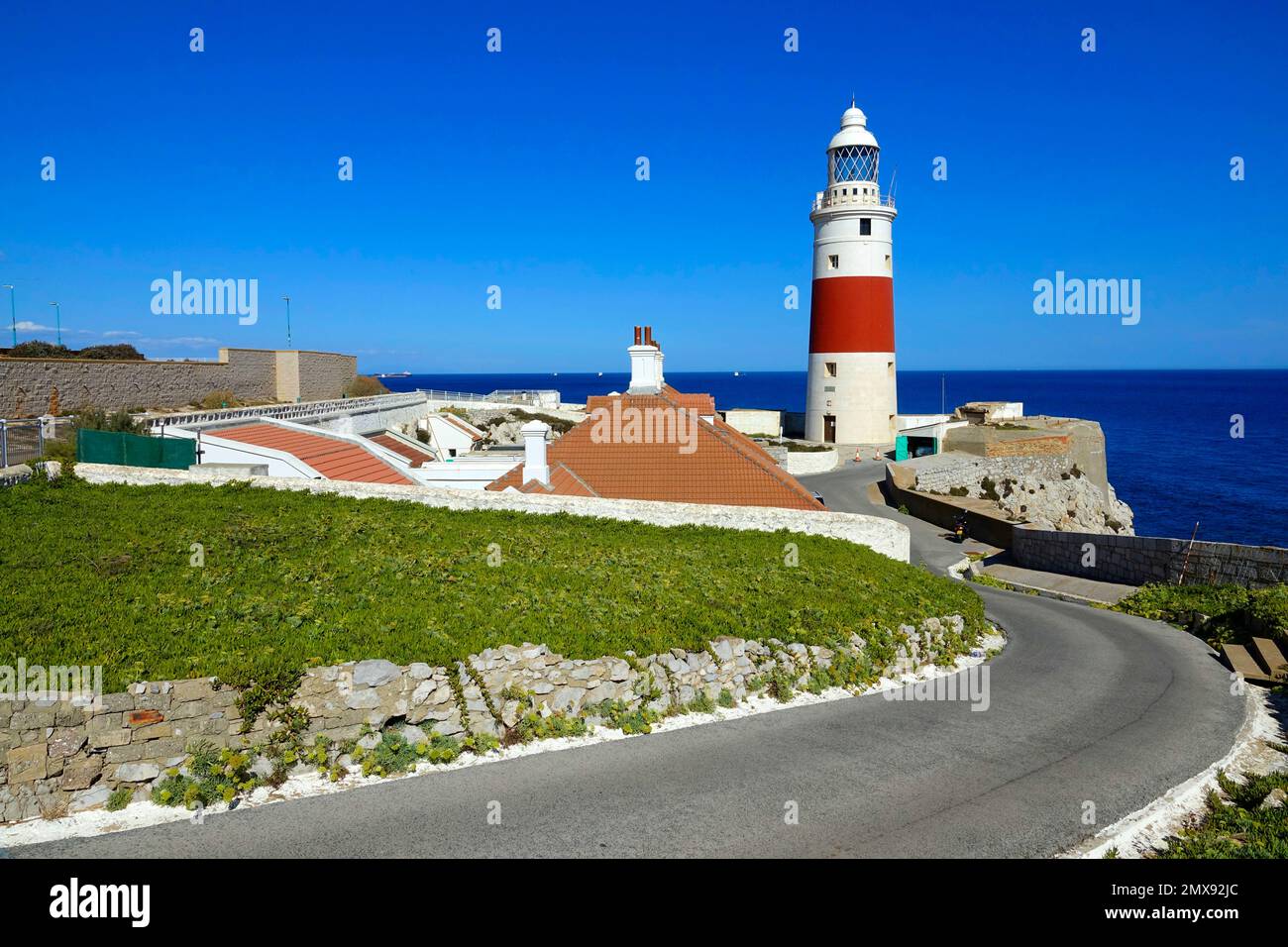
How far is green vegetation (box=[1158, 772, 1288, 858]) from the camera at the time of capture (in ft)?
23.6

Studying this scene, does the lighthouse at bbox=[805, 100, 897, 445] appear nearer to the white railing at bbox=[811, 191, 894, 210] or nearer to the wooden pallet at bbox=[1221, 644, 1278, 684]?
the white railing at bbox=[811, 191, 894, 210]

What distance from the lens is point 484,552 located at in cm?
1385

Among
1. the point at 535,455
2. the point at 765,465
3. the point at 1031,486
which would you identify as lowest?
the point at 1031,486

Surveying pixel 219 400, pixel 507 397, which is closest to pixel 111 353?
pixel 219 400

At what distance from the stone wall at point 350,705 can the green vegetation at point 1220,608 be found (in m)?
9.75

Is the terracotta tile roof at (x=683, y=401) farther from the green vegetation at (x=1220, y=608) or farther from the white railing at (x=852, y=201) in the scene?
the white railing at (x=852, y=201)

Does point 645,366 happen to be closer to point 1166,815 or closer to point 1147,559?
point 1147,559

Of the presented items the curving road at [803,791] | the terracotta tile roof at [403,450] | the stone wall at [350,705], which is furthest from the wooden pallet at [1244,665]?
the terracotta tile roof at [403,450]

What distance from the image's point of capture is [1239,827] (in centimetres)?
774

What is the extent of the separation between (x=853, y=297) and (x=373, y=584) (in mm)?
40524

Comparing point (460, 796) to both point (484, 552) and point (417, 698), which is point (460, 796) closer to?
point (417, 698)

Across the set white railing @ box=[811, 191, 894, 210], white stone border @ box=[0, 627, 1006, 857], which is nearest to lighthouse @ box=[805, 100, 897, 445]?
white railing @ box=[811, 191, 894, 210]
